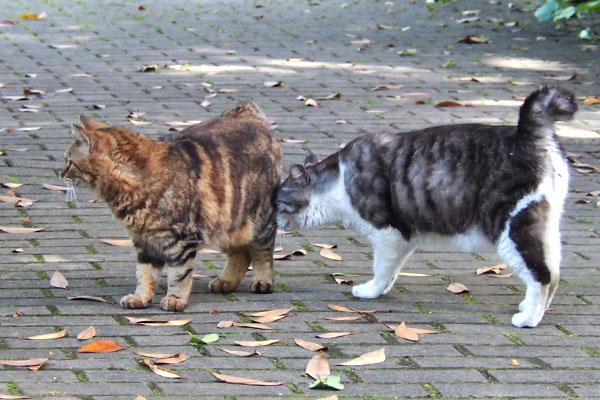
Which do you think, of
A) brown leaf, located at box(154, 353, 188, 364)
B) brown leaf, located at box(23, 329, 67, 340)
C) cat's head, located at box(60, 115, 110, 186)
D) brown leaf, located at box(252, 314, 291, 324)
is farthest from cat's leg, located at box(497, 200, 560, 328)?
brown leaf, located at box(23, 329, 67, 340)

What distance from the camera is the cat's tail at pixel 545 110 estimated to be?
5.09 meters

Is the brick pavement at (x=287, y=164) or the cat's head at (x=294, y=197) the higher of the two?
the cat's head at (x=294, y=197)

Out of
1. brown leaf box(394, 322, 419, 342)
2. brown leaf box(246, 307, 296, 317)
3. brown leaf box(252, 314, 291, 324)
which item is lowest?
brown leaf box(246, 307, 296, 317)

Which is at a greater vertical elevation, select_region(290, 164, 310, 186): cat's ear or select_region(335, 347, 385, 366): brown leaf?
select_region(290, 164, 310, 186): cat's ear

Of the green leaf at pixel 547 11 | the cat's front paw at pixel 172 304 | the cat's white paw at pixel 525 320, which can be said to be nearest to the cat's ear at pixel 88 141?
the cat's front paw at pixel 172 304

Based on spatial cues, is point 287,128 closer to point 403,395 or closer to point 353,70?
point 353,70

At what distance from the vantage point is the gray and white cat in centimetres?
507

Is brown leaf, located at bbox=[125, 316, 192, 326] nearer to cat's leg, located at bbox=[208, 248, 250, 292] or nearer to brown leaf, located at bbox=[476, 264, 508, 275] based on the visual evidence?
cat's leg, located at bbox=[208, 248, 250, 292]

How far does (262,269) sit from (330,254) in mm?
775

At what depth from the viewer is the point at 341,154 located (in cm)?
576

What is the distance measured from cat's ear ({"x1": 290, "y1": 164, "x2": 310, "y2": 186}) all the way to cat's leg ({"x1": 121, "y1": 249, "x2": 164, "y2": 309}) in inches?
36.9

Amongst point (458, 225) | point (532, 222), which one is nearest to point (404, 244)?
point (458, 225)

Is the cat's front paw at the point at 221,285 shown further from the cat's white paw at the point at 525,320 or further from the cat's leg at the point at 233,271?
the cat's white paw at the point at 525,320

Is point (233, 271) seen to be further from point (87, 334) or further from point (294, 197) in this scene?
point (87, 334)
